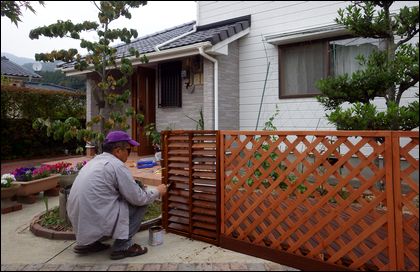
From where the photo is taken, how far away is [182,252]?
376 cm

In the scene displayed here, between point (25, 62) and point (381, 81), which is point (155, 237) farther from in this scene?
point (381, 81)

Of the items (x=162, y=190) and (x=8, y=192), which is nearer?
(x=8, y=192)

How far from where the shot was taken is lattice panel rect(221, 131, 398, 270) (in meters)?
2.92

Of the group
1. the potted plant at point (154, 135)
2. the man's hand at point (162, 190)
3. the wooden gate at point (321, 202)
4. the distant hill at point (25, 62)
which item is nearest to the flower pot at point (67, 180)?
the man's hand at point (162, 190)

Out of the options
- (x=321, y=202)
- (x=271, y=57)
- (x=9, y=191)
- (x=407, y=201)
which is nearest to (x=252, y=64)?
(x=271, y=57)

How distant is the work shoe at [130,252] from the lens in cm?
357

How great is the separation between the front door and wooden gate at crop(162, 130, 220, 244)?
5.15 meters

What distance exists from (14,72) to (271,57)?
18.9ft

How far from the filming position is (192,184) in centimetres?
413

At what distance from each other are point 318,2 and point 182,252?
6.13m

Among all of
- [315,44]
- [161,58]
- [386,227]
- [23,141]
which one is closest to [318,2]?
[315,44]

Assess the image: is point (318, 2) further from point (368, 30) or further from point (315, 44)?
point (368, 30)

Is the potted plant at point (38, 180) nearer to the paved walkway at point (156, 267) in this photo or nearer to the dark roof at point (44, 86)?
the dark roof at point (44, 86)

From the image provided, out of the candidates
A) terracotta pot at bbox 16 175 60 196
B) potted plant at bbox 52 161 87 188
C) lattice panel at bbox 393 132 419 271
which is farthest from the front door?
lattice panel at bbox 393 132 419 271
